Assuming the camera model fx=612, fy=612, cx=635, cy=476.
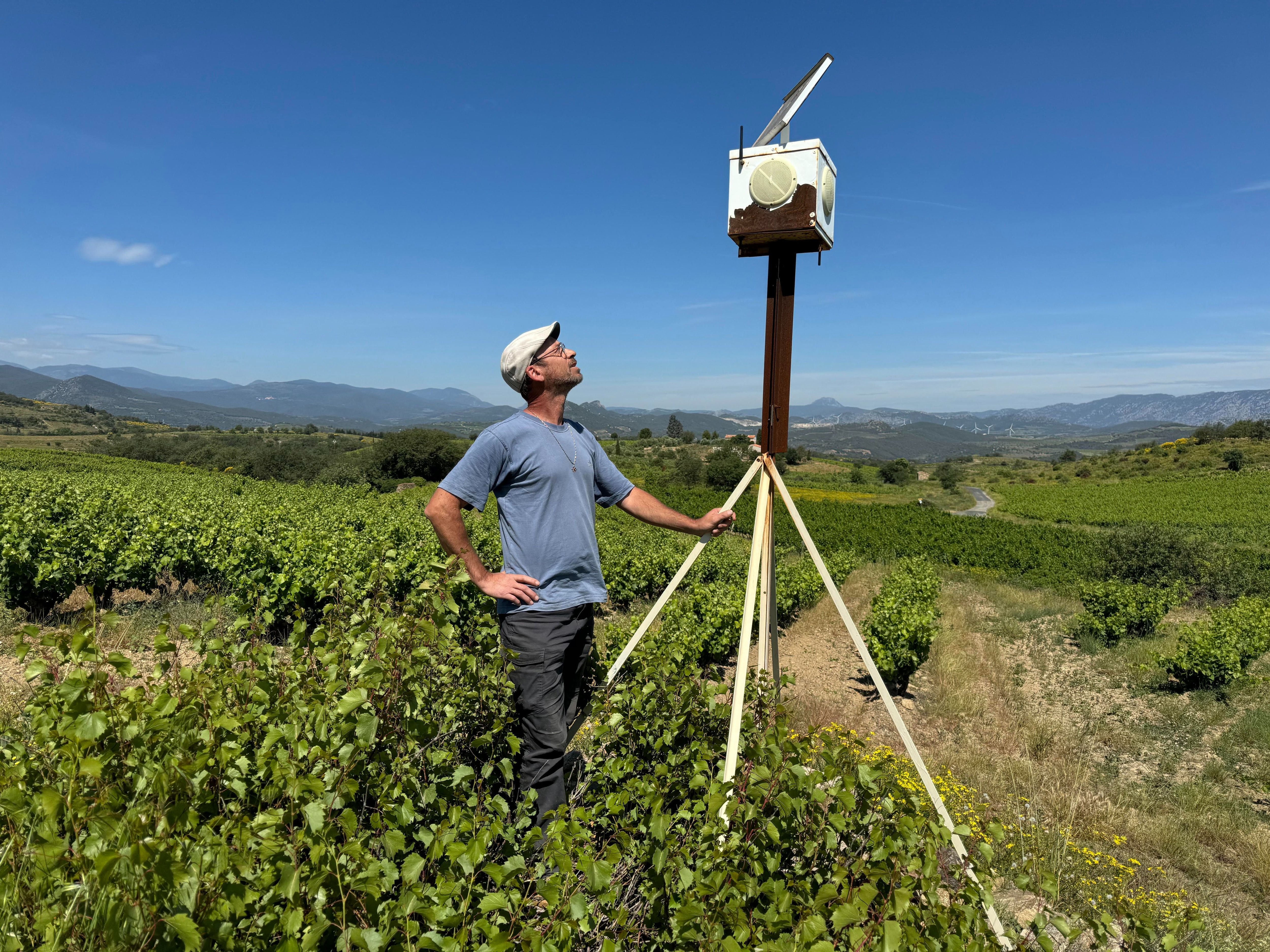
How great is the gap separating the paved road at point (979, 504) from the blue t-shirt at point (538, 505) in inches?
1714

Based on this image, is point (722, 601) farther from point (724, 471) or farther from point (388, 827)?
point (724, 471)

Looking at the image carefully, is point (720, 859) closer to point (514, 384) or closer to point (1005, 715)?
point (514, 384)

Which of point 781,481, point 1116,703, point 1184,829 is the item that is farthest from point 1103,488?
point 781,481

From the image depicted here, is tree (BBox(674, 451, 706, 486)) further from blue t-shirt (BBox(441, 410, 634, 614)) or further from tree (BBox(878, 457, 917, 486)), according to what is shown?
blue t-shirt (BBox(441, 410, 634, 614))

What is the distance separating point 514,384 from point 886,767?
9.74 ft

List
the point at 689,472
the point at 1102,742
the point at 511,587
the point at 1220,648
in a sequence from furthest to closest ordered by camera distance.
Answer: the point at 689,472 < the point at 1220,648 < the point at 1102,742 < the point at 511,587

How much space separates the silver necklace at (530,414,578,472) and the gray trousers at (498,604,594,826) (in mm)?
654

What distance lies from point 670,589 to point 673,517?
372mm

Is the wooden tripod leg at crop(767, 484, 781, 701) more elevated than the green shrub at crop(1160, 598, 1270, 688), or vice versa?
the wooden tripod leg at crop(767, 484, 781, 701)

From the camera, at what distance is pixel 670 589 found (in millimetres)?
2955

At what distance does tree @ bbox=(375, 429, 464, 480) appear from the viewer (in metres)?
58.5

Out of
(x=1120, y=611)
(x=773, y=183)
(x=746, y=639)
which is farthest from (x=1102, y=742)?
(x=773, y=183)

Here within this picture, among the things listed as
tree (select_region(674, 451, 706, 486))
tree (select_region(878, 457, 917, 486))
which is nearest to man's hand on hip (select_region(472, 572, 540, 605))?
tree (select_region(674, 451, 706, 486))

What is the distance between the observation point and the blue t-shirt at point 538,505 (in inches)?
105
